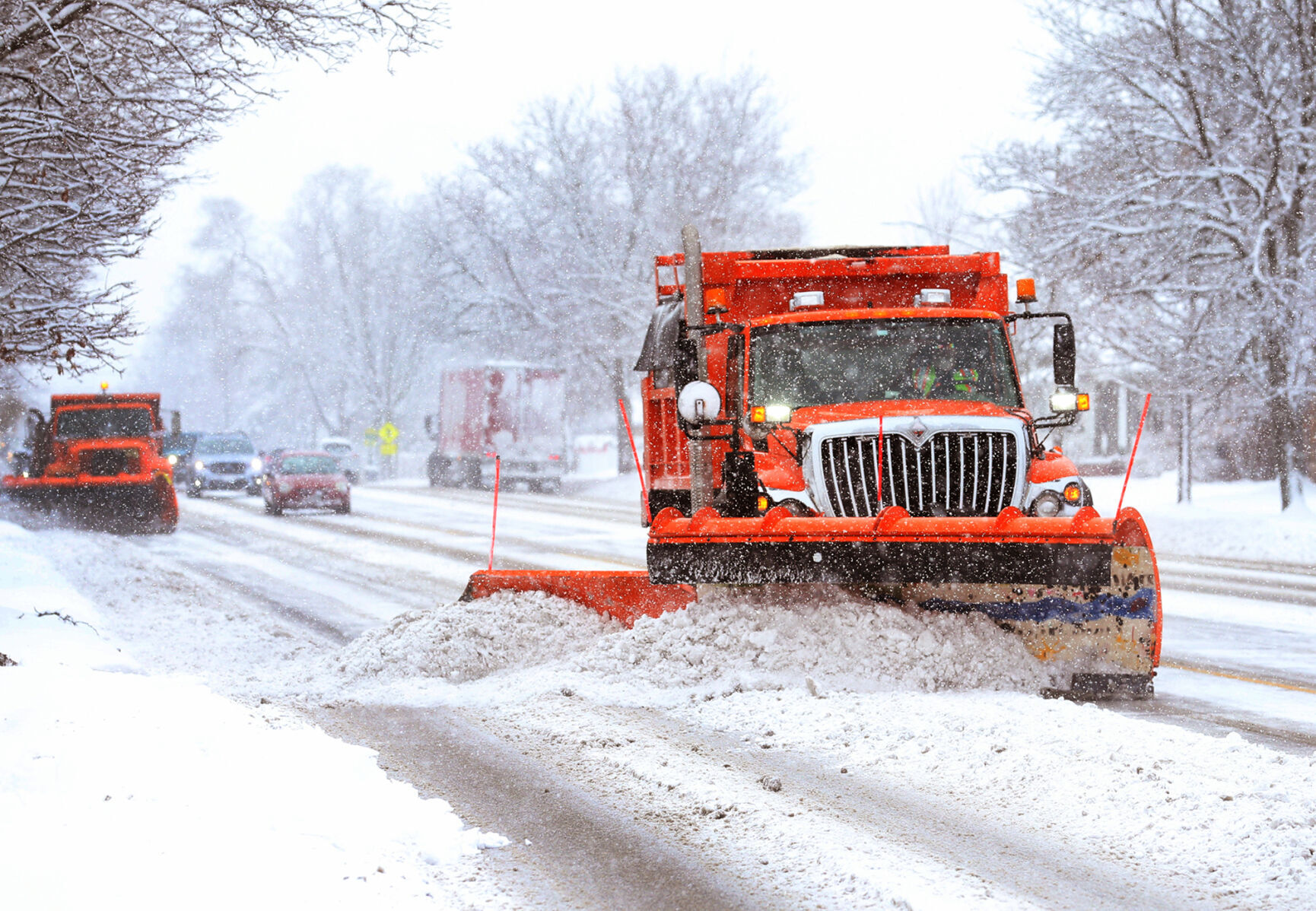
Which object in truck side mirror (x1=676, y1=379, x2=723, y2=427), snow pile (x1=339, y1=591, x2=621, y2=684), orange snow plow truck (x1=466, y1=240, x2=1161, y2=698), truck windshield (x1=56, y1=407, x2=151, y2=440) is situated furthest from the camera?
truck windshield (x1=56, y1=407, x2=151, y2=440)

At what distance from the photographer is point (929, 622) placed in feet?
23.5

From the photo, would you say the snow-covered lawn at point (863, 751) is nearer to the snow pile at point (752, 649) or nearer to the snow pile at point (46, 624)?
the snow pile at point (752, 649)

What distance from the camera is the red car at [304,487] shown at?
28.1m

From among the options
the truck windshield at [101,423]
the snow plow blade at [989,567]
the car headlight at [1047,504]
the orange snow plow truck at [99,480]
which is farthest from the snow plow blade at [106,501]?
the car headlight at [1047,504]

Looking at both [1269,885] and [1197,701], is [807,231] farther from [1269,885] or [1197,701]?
[1269,885]

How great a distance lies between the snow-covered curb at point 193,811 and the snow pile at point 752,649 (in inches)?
62.4

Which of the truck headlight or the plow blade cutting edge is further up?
the truck headlight

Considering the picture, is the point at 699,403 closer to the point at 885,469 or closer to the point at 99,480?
the point at 885,469

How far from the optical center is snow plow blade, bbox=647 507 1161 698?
6.56 m

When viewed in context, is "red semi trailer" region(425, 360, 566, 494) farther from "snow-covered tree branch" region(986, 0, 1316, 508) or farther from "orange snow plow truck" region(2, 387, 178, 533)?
"snow-covered tree branch" region(986, 0, 1316, 508)

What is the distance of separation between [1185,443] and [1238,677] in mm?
16885

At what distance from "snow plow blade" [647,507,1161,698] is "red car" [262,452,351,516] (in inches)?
856

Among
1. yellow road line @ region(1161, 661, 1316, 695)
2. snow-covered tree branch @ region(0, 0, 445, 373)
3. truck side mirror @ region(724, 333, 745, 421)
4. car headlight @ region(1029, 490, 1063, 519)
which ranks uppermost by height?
snow-covered tree branch @ region(0, 0, 445, 373)

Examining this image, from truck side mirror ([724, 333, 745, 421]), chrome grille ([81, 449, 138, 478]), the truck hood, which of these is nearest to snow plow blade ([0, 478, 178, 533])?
chrome grille ([81, 449, 138, 478])
